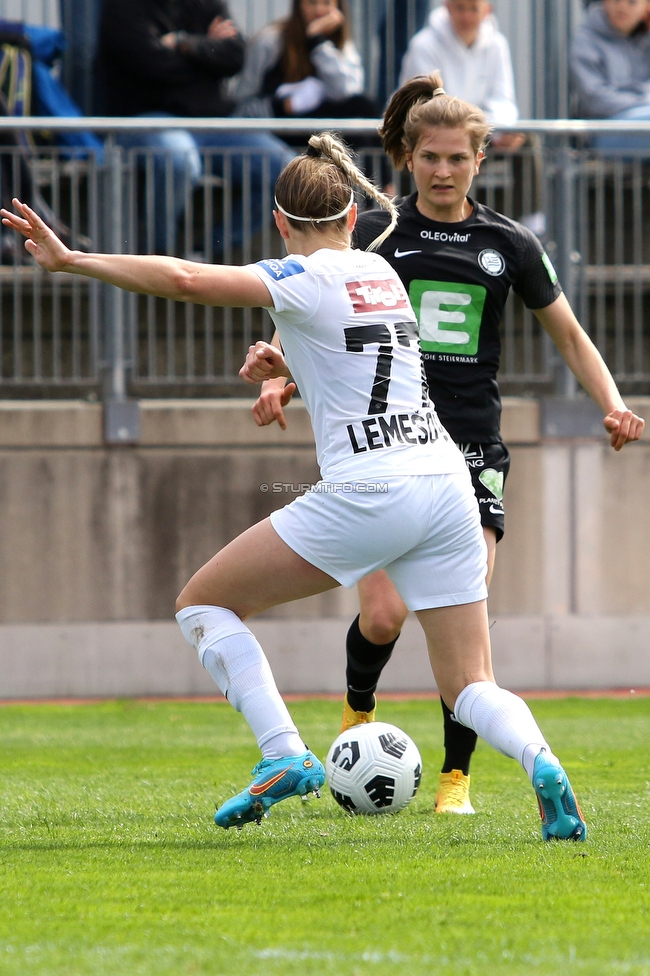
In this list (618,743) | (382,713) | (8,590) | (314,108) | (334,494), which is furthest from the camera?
(314,108)

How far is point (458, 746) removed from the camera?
15.6 ft

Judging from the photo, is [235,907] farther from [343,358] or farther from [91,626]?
[91,626]

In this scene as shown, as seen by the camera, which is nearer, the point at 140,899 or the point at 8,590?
the point at 140,899

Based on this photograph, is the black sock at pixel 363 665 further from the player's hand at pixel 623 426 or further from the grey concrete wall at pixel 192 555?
the grey concrete wall at pixel 192 555

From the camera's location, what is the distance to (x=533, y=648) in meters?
9.16

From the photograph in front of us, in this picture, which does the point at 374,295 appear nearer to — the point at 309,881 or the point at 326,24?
the point at 309,881

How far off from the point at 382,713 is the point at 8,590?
8.86 feet

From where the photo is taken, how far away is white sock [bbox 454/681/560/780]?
3.70m

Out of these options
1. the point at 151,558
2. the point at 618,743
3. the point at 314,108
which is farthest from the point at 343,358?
the point at 314,108

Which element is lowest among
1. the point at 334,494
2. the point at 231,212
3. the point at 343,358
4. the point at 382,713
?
the point at 382,713

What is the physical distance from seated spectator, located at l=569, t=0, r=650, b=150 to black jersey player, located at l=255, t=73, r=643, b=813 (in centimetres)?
609

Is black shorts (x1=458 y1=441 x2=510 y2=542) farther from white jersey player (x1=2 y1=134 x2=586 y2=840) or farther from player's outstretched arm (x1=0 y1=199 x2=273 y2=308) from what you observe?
player's outstretched arm (x1=0 y1=199 x2=273 y2=308)

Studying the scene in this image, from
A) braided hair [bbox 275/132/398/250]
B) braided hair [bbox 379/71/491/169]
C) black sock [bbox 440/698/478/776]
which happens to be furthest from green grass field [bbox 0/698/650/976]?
braided hair [bbox 379/71/491/169]

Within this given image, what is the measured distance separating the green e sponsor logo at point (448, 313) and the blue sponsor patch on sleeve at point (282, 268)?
3.56 feet
